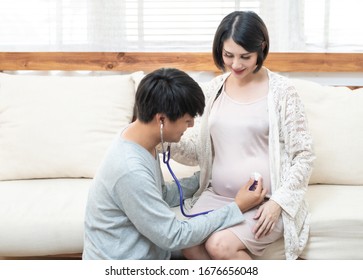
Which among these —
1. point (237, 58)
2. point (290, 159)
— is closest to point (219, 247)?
point (290, 159)

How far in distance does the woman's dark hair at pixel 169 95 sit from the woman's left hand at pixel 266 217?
1.43 ft

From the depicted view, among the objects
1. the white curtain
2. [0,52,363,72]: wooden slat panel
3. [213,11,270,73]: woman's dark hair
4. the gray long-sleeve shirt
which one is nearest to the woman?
[213,11,270,73]: woman's dark hair

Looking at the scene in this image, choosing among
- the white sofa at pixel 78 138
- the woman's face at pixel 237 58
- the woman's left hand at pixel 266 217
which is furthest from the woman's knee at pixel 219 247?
the woman's face at pixel 237 58

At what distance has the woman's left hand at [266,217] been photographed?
1.56 m

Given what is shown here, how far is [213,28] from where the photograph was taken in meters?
2.52

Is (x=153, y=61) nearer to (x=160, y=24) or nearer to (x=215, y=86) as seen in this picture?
(x=160, y=24)

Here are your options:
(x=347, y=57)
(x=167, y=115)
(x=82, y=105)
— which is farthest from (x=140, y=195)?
(x=347, y=57)

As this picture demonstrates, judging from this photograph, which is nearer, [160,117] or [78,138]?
[160,117]

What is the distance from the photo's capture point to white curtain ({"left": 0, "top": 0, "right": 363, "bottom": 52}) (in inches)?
97.3

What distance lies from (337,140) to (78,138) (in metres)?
1.10

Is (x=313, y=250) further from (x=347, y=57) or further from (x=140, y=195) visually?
(x=347, y=57)

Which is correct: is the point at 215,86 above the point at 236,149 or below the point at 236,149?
above

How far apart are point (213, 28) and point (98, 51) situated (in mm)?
600

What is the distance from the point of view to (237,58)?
164 centimetres
